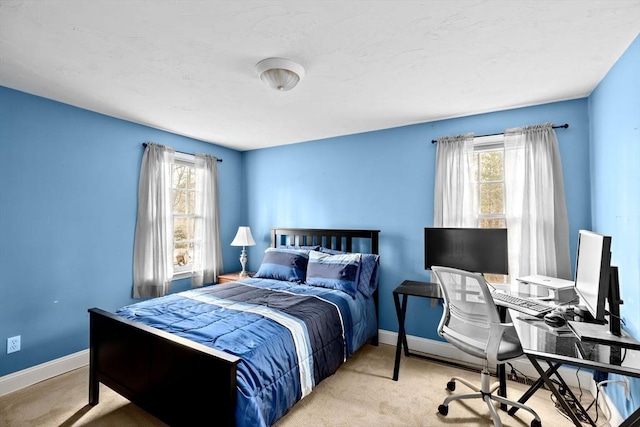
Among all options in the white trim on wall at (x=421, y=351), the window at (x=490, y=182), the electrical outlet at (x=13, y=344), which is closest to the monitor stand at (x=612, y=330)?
the white trim on wall at (x=421, y=351)

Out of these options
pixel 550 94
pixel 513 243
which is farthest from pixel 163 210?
pixel 550 94

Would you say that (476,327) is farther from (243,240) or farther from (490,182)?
(243,240)

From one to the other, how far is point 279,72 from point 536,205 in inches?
98.0

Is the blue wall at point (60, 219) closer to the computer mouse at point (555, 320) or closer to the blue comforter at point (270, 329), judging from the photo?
the blue comforter at point (270, 329)

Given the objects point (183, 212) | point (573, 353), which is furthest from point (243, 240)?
point (573, 353)

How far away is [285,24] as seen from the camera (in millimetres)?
1695

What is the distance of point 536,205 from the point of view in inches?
109

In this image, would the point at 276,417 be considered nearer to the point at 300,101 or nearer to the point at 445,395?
the point at 445,395

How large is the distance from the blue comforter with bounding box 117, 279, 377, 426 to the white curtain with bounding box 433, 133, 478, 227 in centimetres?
125

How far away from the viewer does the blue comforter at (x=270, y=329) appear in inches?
71.4

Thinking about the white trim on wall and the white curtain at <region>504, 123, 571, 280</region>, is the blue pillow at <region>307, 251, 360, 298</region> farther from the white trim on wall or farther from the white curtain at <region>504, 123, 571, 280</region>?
the white curtain at <region>504, 123, 571, 280</region>

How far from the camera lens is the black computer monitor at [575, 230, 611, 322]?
59.1 inches

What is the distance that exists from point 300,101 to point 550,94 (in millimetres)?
2162

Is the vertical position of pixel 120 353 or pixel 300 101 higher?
pixel 300 101
